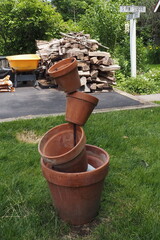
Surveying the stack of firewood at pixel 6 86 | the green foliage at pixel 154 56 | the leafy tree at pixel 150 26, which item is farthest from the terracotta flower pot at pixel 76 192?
the leafy tree at pixel 150 26

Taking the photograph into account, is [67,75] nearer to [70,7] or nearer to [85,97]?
[85,97]

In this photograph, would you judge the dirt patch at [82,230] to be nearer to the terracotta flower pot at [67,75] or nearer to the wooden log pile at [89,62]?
the terracotta flower pot at [67,75]

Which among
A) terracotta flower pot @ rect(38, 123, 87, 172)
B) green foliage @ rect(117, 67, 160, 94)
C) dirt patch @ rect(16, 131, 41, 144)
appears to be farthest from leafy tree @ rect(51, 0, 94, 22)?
terracotta flower pot @ rect(38, 123, 87, 172)

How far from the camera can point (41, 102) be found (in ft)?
19.2

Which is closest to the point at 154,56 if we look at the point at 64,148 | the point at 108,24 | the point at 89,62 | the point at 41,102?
the point at 108,24

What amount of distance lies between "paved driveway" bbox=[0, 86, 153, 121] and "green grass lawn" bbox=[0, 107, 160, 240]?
36.9 inches

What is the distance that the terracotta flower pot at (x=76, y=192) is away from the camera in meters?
1.96

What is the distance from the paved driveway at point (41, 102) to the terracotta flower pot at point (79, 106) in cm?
276

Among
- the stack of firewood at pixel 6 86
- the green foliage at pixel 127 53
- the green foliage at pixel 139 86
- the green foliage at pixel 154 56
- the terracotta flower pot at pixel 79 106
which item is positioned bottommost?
the green foliage at pixel 154 56

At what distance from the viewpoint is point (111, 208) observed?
2291 mm

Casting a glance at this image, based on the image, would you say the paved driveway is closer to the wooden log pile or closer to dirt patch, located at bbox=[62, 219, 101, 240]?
the wooden log pile

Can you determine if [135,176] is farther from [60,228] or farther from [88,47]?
[88,47]

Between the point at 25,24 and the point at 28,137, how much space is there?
6.22m

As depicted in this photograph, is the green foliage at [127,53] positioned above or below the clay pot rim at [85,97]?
below
